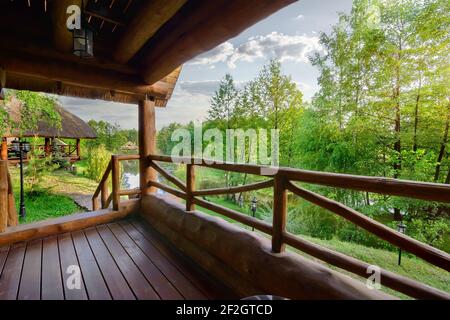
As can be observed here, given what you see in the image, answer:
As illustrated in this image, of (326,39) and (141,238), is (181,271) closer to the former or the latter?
(141,238)

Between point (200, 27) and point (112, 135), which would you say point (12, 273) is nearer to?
A: point (200, 27)

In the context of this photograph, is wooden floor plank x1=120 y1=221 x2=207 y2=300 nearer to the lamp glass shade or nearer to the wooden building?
the wooden building

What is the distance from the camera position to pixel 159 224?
117 inches

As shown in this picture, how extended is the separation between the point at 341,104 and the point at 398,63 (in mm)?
1934

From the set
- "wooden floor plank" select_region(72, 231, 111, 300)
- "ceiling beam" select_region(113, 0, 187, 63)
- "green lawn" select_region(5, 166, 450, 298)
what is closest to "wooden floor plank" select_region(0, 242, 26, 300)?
"wooden floor plank" select_region(72, 231, 111, 300)

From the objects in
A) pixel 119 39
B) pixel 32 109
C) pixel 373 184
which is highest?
pixel 119 39

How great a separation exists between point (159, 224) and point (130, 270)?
934 millimetres

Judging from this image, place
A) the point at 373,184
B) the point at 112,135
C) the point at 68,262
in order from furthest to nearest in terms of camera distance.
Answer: the point at 112,135 < the point at 68,262 < the point at 373,184

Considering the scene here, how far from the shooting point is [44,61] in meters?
2.46

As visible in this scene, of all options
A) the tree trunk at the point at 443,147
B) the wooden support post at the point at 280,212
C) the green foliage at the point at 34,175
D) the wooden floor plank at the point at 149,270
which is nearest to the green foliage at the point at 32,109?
the green foliage at the point at 34,175

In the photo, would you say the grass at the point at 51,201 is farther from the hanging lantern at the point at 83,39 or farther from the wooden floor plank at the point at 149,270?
the hanging lantern at the point at 83,39

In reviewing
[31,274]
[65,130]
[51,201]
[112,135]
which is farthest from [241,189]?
[112,135]

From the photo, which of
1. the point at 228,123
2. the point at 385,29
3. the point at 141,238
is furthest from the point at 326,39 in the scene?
the point at 141,238

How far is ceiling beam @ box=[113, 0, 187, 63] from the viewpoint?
5.06 ft
